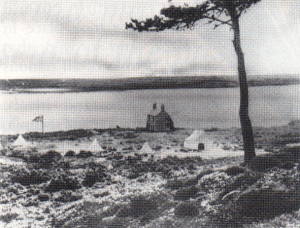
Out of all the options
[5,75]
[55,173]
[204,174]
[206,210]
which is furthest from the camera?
[55,173]

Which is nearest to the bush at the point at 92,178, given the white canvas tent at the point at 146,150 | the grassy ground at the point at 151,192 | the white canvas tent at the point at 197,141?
the grassy ground at the point at 151,192

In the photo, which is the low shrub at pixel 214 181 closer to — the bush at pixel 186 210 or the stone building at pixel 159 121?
the bush at pixel 186 210

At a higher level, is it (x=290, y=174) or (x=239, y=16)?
(x=239, y=16)

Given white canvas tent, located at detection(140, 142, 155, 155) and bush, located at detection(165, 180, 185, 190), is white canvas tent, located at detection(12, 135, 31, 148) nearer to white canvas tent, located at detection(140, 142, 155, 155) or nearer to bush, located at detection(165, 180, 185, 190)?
white canvas tent, located at detection(140, 142, 155, 155)

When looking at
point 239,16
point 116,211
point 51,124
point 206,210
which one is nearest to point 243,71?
point 239,16

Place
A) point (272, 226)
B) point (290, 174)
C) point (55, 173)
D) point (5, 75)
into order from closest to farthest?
point (272, 226)
point (290, 174)
point (5, 75)
point (55, 173)

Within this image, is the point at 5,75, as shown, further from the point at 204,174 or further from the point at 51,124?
the point at 51,124
